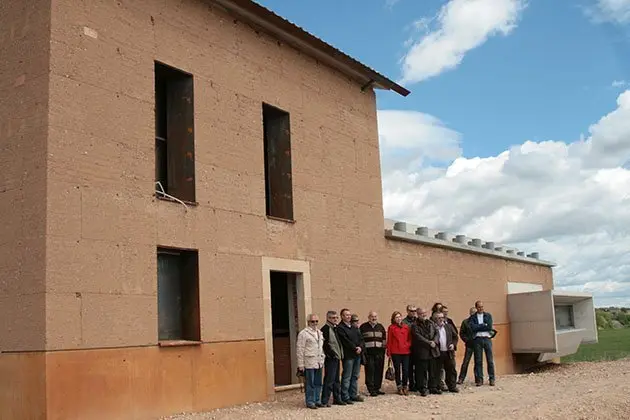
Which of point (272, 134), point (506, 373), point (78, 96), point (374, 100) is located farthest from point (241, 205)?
point (506, 373)

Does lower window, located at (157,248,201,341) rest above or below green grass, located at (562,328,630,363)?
above

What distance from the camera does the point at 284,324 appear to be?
584 inches

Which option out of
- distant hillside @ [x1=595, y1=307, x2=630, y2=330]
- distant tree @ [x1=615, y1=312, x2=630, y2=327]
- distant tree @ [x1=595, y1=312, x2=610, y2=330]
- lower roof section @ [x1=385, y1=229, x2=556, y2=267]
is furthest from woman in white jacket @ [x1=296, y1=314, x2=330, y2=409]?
distant tree @ [x1=615, y1=312, x2=630, y2=327]

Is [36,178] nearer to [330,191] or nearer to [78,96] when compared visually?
[78,96]

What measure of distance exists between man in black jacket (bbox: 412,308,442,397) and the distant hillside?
256 ft

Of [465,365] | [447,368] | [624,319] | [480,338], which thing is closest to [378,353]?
[447,368]

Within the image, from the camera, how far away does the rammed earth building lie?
9.85m

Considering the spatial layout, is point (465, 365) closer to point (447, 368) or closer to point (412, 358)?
point (447, 368)

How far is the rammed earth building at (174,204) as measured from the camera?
9852mm

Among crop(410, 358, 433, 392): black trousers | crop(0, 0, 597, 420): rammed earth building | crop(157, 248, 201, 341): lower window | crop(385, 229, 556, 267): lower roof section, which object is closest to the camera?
crop(0, 0, 597, 420): rammed earth building

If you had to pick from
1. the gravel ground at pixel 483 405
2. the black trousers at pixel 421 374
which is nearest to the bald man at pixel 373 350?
the gravel ground at pixel 483 405

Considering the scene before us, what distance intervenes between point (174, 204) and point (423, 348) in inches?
214

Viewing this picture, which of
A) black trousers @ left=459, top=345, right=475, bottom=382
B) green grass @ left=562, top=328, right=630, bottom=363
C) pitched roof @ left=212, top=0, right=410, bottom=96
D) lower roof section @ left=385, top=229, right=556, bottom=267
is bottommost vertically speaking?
green grass @ left=562, top=328, right=630, bottom=363

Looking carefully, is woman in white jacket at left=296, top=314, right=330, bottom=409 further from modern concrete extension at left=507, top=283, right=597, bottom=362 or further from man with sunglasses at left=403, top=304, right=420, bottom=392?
modern concrete extension at left=507, top=283, right=597, bottom=362
